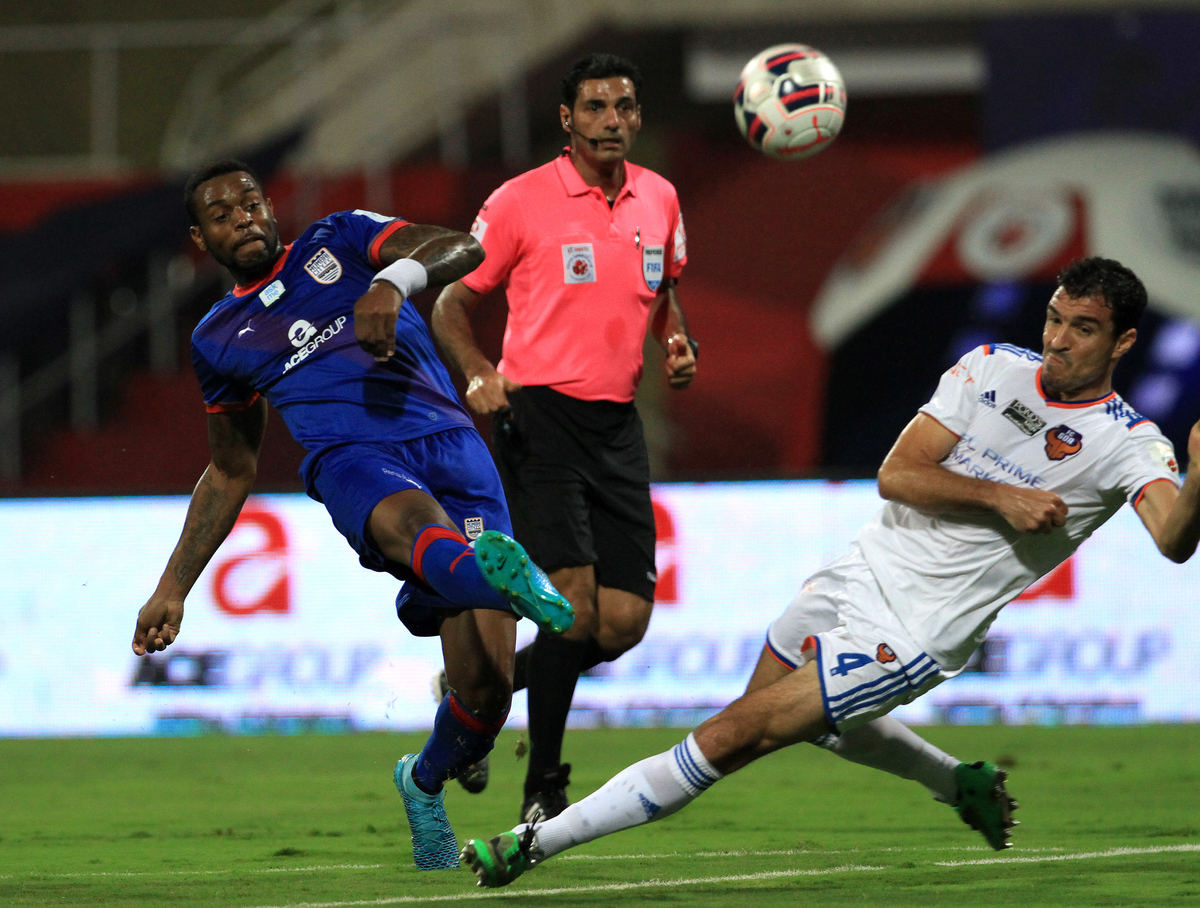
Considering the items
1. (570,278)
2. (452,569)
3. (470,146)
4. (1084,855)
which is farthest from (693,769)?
(470,146)

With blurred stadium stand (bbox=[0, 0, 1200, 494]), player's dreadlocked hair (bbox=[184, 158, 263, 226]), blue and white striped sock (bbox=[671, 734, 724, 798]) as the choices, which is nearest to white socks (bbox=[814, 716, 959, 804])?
blue and white striped sock (bbox=[671, 734, 724, 798])

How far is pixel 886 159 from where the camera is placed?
16.8m

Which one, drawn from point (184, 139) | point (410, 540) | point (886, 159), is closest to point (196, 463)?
point (184, 139)

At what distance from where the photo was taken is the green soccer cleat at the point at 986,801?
16.2ft

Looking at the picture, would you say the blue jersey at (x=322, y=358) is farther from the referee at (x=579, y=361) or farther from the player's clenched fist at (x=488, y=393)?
the referee at (x=579, y=361)

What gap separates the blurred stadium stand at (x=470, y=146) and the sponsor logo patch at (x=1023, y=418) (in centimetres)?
994

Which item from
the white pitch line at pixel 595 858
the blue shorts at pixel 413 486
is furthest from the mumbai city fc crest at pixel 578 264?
the white pitch line at pixel 595 858

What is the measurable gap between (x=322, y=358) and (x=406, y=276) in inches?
19.6

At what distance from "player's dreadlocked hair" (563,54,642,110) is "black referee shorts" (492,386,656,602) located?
1.05 meters

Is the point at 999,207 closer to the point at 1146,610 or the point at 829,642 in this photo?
the point at 1146,610

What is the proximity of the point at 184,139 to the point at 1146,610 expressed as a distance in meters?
10.2

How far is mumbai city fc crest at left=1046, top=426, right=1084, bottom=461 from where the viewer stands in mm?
4625

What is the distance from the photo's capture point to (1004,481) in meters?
4.70

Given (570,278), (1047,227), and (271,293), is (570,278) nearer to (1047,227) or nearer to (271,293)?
(271,293)
